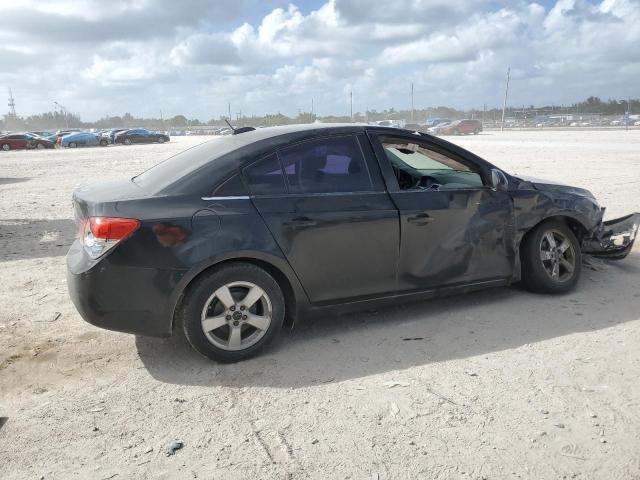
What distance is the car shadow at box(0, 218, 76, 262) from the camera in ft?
22.8

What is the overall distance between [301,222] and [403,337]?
1230 millimetres

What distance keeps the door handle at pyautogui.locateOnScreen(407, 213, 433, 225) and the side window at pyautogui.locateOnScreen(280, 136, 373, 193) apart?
41 centimetres

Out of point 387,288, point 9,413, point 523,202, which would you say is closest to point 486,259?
point 523,202

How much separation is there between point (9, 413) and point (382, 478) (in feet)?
7.37

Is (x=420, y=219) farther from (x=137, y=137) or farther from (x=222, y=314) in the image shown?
(x=137, y=137)

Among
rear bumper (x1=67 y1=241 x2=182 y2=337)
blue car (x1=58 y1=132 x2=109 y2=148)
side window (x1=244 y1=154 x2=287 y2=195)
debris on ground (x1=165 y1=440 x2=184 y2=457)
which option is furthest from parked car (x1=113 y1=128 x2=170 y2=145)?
debris on ground (x1=165 y1=440 x2=184 y2=457)

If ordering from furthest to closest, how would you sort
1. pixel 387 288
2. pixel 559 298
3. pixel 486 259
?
pixel 559 298
pixel 486 259
pixel 387 288

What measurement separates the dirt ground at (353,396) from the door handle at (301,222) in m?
0.95

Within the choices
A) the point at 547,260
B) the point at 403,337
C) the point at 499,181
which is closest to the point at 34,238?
the point at 403,337

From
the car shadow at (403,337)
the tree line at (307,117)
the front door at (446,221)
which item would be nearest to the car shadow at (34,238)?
the car shadow at (403,337)

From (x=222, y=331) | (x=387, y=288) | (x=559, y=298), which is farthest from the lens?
(x=559, y=298)

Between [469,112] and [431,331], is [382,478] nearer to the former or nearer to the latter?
[431,331]

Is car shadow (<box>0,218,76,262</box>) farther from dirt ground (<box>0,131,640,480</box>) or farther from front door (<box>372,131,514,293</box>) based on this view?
front door (<box>372,131,514,293</box>)

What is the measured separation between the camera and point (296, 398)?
3350mm
